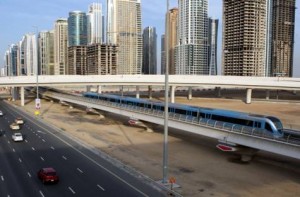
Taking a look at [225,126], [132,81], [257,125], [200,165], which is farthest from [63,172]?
[132,81]

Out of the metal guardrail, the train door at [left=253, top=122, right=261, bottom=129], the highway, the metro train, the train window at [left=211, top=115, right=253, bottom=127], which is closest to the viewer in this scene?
the highway

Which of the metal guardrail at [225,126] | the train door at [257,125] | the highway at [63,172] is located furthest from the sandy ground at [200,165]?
the train door at [257,125]

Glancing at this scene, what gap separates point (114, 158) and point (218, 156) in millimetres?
12199

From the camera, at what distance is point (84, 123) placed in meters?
75.9

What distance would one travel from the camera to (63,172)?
34688mm

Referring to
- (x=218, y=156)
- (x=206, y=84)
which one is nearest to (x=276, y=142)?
(x=218, y=156)

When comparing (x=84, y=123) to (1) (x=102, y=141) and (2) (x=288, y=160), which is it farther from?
(2) (x=288, y=160)

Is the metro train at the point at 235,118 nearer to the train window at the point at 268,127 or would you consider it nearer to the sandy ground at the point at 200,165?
the train window at the point at 268,127

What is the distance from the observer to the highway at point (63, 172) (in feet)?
94.3

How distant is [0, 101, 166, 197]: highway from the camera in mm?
28750

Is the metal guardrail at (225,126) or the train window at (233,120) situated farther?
the train window at (233,120)

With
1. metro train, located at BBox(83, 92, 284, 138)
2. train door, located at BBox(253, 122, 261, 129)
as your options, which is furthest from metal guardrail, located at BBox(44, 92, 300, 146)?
train door, located at BBox(253, 122, 261, 129)

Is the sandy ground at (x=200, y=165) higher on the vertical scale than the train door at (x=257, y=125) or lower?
lower

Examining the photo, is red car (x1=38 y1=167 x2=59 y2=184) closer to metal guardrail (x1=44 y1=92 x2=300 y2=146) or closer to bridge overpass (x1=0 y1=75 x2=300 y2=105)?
metal guardrail (x1=44 y1=92 x2=300 y2=146)
